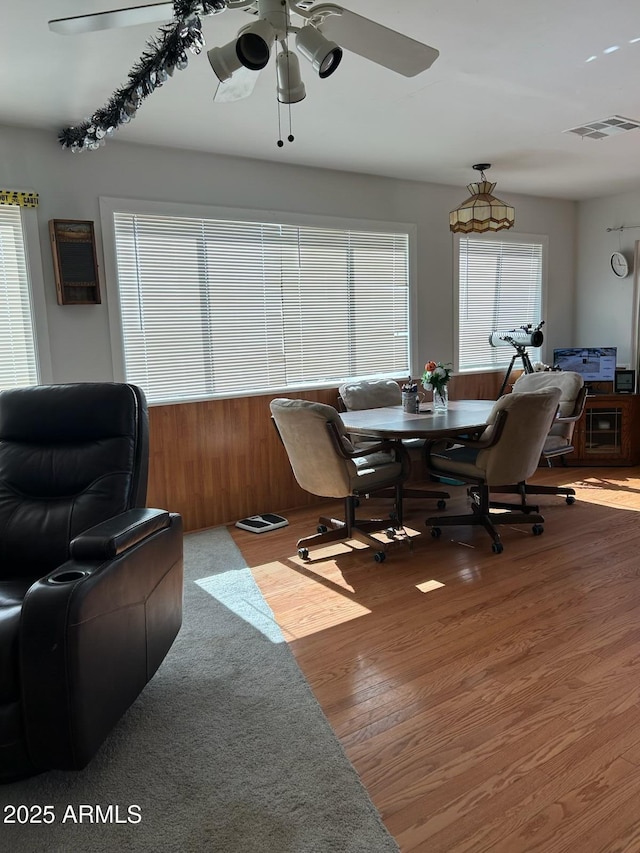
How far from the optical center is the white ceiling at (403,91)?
2.37 m

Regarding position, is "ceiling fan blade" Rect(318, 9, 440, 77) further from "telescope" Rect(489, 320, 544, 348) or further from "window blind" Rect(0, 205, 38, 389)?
"telescope" Rect(489, 320, 544, 348)

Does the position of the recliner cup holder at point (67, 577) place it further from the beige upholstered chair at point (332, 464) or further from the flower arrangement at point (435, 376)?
the flower arrangement at point (435, 376)

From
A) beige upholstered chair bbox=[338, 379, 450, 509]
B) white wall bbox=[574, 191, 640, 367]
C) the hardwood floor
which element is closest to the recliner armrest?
the hardwood floor

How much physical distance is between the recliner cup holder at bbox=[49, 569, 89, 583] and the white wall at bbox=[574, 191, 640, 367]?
5694 millimetres

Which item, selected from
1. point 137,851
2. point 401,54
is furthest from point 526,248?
point 137,851

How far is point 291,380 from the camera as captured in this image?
15.1 feet

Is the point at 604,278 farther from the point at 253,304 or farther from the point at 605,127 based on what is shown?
the point at 253,304

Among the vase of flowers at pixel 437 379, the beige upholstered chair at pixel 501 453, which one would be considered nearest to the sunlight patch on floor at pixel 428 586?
the beige upholstered chair at pixel 501 453

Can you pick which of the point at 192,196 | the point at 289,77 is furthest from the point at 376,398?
the point at 289,77

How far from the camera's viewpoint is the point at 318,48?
1895mm

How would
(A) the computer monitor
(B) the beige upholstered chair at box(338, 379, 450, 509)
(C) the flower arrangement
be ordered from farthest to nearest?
1. (A) the computer monitor
2. (B) the beige upholstered chair at box(338, 379, 450, 509)
3. (C) the flower arrangement

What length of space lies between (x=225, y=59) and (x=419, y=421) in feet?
7.59

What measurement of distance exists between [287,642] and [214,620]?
42 cm

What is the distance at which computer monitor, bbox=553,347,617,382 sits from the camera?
568 centimetres
